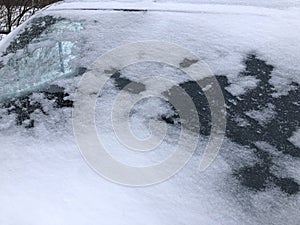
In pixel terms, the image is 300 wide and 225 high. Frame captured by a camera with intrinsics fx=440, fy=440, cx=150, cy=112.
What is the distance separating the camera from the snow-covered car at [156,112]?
1293 mm

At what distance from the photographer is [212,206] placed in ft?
4.23

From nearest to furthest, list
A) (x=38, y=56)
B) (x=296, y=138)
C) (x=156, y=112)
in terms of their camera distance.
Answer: (x=296, y=138), (x=156, y=112), (x=38, y=56)

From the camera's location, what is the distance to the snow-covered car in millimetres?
1293

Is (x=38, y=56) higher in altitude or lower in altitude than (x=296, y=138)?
higher

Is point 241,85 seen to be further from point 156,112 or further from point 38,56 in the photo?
point 38,56

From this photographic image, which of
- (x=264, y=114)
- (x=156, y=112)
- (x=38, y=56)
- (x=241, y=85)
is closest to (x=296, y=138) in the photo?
(x=264, y=114)

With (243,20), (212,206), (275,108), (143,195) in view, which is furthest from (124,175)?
(243,20)

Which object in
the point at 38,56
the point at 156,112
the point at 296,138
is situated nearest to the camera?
the point at 296,138

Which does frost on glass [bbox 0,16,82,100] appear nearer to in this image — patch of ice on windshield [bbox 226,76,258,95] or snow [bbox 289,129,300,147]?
patch of ice on windshield [bbox 226,76,258,95]

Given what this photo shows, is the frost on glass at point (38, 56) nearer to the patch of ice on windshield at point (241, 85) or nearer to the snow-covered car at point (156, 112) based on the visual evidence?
the snow-covered car at point (156, 112)

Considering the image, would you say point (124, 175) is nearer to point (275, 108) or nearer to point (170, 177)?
point (170, 177)

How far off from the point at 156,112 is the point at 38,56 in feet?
2.40

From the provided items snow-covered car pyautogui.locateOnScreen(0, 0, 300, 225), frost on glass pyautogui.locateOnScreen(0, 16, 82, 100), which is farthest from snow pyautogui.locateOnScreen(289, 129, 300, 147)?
frost on glass pyautogui.locateOnScreen(0, 16, 82, 100)

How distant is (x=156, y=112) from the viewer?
1622 millimetres
